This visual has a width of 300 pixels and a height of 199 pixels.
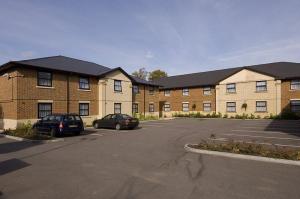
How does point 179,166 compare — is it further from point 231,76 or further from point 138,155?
point 231,76

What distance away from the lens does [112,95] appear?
91.1 feet

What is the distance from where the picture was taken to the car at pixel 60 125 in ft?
52.1

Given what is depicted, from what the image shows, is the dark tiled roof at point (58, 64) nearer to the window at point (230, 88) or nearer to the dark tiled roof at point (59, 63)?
the dark tiled roof at point (59, 63)

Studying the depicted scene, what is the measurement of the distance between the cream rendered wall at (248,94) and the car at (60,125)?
85.2 ft

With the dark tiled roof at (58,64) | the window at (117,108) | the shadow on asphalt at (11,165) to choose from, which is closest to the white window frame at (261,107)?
the dark tiled roof at (58,64)

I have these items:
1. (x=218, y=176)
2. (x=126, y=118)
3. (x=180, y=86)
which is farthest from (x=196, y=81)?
(x=218, y=176)

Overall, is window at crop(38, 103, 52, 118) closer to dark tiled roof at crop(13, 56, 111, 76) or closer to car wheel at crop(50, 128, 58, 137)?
dark tiled roof at crop(13, 56, 111, 76)

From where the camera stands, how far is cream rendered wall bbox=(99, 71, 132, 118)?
26391mm

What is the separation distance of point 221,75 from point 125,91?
61.1 ft

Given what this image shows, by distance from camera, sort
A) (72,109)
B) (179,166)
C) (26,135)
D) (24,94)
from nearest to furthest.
Result: (179,166) → (26,135) → (24,94) → (72,109)

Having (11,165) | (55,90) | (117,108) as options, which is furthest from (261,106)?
(11,165)

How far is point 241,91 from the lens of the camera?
117 ft

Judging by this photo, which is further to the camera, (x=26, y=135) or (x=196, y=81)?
(x=196, y=81)

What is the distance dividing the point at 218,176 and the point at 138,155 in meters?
3.84
